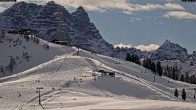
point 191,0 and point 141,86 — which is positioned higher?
point 191,0

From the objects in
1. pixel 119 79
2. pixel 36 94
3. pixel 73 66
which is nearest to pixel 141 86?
pixel 119 79

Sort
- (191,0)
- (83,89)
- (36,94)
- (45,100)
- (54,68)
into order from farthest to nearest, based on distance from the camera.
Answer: (54,68) < (83,89) < (36,94) < (45,100) < (191,0)

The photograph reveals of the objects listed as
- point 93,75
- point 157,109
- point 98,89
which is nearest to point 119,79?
point 93,75

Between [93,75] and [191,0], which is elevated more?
[191,0]

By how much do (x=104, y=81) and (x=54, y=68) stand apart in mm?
33123

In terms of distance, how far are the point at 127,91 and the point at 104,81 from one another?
33.0ft

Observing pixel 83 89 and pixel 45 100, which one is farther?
pixel 83 89

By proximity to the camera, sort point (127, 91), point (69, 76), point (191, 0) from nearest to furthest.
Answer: point (191, 0)
point (127, 91)
point (69, 76)

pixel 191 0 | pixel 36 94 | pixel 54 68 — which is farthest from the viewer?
pixel 54 68

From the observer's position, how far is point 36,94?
A: 96.0m

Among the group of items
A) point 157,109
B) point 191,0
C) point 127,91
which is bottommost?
point 127,91

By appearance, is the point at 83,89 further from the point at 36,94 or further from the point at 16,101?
the point at 16,101

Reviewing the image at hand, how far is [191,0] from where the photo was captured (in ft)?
194

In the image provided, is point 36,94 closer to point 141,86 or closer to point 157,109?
point 157,109
